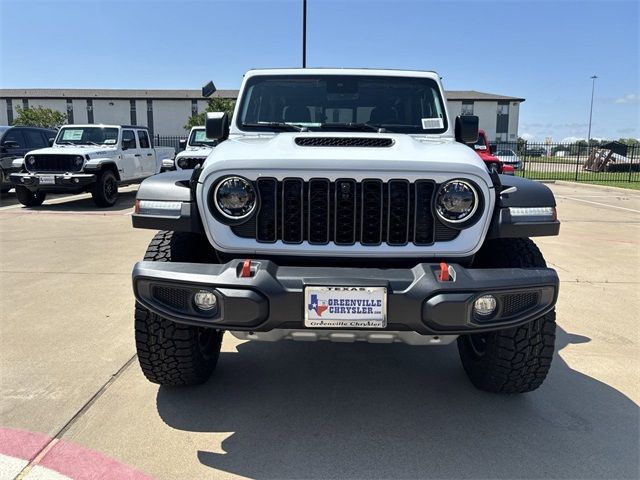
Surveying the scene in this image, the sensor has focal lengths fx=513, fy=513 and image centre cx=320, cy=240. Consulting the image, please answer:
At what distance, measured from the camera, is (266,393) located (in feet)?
10.1

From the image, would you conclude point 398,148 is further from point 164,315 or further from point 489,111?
point 489,111

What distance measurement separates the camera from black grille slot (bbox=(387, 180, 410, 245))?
97.3 inches

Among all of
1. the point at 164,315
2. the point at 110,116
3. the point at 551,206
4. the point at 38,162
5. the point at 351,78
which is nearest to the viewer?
the point at 164,315

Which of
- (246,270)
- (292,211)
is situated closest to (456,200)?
(292,211)

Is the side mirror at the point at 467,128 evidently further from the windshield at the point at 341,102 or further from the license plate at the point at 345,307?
the license plate at the point at 345,307

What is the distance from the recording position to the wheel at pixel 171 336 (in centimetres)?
271

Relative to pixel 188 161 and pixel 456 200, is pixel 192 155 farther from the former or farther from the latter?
pixel 456 200

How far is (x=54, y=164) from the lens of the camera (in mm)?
11289

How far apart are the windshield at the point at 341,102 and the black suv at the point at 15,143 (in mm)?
11015

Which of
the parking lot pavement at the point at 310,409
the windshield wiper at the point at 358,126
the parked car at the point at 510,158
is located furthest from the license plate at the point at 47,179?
the parked car at the point at 510,158

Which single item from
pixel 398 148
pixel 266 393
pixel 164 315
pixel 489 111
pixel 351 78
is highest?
pixel 489 111

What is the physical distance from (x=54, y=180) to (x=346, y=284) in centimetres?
1059

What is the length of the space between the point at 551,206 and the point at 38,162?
449 inches

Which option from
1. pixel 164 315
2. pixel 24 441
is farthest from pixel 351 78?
pixel 24 441
